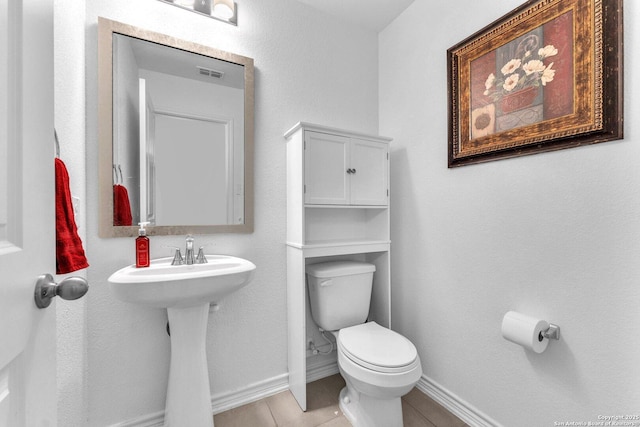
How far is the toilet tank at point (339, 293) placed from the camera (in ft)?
5.22

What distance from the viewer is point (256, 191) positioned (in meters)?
1.59

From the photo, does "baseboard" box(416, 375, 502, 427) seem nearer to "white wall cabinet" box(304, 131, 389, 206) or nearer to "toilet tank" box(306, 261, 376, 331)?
"toilet tank" box(306, 261, 376, 331)

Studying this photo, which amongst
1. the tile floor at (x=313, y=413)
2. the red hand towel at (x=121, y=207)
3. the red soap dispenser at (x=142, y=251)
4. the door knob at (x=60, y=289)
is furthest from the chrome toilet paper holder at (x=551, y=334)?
the red hand towel at (x=121, y=207)

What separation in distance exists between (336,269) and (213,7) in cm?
161

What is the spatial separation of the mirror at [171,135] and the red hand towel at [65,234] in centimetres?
53

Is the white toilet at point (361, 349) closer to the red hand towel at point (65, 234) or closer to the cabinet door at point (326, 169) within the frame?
the cabinet door at point (326, 169)

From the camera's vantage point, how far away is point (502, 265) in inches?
49.9

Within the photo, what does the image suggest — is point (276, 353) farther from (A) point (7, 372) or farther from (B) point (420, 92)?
(B) point (420, 92)

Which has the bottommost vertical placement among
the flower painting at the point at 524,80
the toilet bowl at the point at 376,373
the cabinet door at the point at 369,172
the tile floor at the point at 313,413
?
the tile floor at the point at 313,413

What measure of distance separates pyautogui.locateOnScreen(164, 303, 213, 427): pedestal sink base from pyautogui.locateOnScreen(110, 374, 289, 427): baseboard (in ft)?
0.68

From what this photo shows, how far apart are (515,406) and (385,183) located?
1274 mm

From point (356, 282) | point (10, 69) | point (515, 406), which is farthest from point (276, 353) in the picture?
point (10, 69)

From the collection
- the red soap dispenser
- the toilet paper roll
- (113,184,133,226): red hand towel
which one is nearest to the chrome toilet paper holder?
the toilet paper roll

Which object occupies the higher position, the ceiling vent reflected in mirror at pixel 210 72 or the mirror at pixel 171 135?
the ceiling vent reflected in mirror at pixel 210 72
